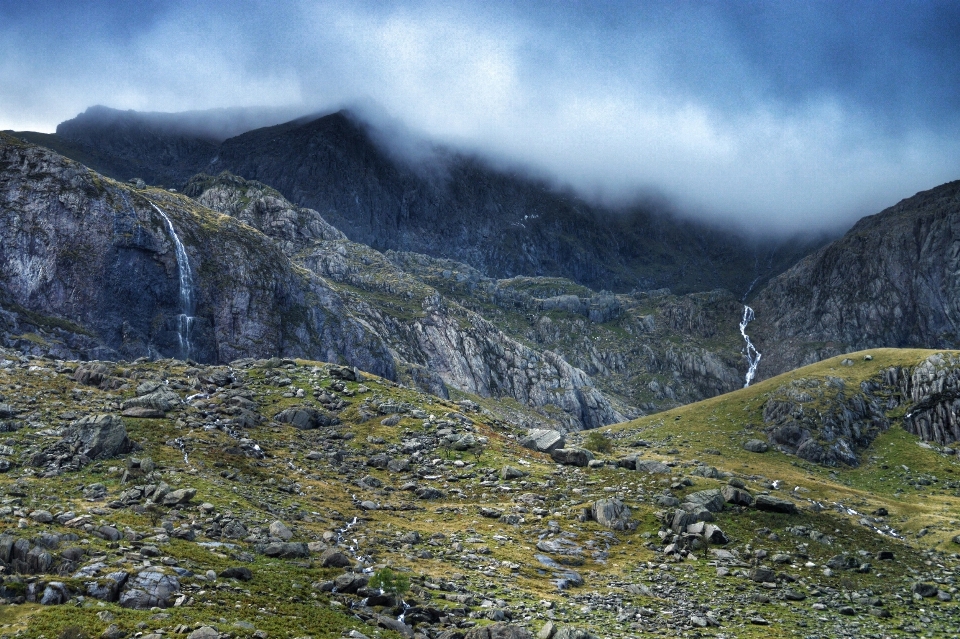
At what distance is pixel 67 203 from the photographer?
179m

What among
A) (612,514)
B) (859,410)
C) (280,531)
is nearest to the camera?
(280,531)

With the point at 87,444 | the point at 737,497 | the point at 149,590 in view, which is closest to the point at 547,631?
the point at 149,590

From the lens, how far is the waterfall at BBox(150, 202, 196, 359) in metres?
185

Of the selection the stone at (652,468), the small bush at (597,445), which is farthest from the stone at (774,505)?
the small bush at (597,445)

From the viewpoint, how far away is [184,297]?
190 meters

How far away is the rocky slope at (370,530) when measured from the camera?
30156 millimetres

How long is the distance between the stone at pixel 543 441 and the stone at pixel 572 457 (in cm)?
289

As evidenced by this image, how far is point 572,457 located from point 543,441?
21.0 feet

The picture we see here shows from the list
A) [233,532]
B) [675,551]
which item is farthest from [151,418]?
[675,551]

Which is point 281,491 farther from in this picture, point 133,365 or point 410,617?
point 133,365

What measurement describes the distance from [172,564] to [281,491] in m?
19.9

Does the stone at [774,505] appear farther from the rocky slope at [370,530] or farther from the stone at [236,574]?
the stone at [236,574]

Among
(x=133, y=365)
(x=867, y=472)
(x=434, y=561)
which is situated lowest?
(x=867, y=472)

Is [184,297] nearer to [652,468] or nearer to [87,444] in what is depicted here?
[87,444]
